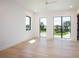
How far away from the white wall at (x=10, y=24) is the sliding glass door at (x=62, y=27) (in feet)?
12.0

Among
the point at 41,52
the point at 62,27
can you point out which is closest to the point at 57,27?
the point at 62,27

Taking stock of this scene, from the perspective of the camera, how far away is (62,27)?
36.4 ft

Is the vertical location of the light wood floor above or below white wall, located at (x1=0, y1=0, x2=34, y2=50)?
below

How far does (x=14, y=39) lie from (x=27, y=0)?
254 cm

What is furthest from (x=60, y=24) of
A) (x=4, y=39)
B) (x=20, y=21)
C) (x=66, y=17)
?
(x=4, y=39)

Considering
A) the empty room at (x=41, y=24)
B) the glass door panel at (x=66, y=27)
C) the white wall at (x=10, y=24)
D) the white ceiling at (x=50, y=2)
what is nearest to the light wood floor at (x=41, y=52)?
the white wall at (x=10, y=24)

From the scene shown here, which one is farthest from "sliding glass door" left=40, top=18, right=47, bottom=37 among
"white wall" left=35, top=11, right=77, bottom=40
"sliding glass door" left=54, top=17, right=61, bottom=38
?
"sliding glass door" left=54, top=17, right=61, bottom=38

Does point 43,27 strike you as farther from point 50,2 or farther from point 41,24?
point 50,2

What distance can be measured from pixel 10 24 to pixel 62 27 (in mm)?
5646

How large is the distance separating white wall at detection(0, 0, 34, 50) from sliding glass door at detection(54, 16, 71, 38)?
3.66 meters

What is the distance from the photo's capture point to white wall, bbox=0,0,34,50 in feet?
20.2

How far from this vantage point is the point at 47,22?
11414mm

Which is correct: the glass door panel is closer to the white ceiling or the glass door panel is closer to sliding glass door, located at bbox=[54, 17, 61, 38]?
sliding glass door, located at bbox=[54, 17, 61, 38]

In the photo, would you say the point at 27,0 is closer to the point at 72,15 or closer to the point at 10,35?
the point at 10,35
